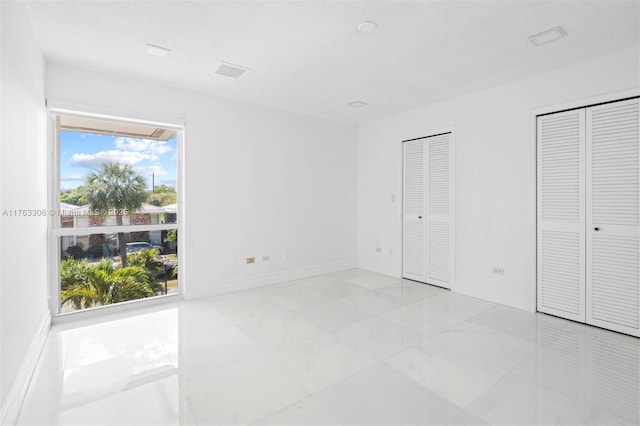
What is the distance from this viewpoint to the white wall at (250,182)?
3.85 meters

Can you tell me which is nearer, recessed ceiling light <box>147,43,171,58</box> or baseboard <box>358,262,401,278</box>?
recessed ceiling light <box>147,43,171,58</box>

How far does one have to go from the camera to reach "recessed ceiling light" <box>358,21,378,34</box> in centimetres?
257

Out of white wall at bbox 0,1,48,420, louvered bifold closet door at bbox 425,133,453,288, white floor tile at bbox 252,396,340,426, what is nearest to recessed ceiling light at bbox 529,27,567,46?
louvered bifold closet door at bbox 425,133,453,288

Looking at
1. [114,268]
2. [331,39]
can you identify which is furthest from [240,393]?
[331,39]

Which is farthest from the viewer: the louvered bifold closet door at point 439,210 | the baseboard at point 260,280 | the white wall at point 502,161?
the louvered bifold closet door at point 439,210

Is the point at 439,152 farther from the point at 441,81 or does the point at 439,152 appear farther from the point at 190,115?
the point at 190,115

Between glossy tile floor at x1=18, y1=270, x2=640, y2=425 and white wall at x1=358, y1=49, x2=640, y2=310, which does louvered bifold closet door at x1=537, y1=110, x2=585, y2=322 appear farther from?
glossy tile floor at x1=18, y1=270, x2=640, y2=425

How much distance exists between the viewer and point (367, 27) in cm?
262

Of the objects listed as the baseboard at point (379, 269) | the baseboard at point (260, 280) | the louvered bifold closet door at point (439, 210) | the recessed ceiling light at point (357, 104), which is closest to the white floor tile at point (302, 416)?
the baseboard at point (260, 280)

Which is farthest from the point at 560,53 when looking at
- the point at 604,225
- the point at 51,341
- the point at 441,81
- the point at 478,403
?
the point at 51,341

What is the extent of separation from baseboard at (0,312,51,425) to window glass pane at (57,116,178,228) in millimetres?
1248

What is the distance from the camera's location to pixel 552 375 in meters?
2.36

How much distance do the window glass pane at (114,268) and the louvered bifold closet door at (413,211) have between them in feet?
11.0

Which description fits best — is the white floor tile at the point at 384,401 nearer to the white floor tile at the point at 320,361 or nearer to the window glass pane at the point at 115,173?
the white floor tile at the point at 320,361
